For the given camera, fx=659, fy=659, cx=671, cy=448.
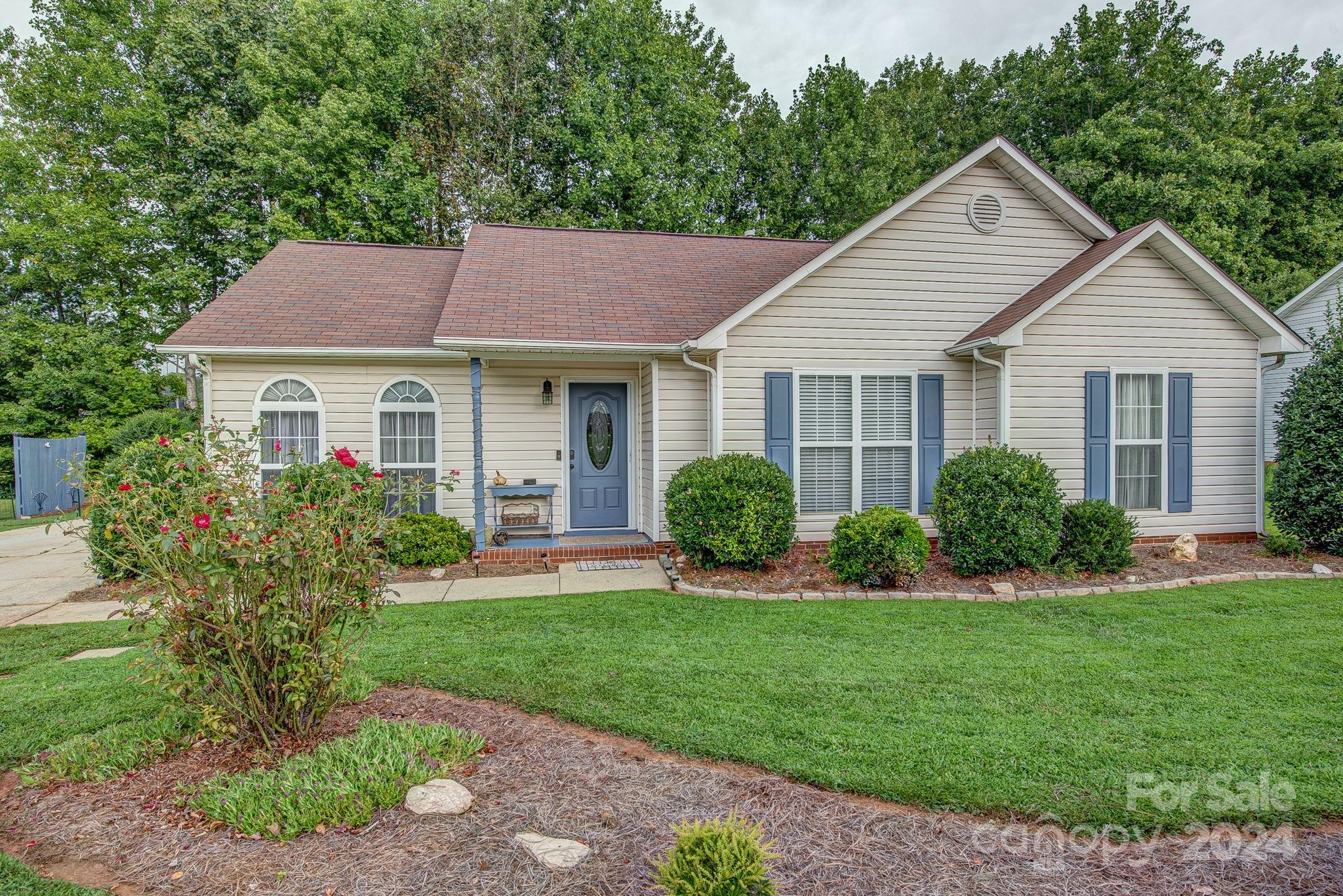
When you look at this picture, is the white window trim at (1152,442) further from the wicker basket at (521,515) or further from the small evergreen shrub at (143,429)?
the small evergreen shrub at (143,429)

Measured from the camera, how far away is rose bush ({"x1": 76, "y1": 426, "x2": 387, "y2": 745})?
9.62 feet

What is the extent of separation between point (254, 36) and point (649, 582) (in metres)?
19.4

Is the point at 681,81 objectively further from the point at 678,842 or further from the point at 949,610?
the point at 678,842

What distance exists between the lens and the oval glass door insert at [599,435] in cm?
960

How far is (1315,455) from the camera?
7.78m

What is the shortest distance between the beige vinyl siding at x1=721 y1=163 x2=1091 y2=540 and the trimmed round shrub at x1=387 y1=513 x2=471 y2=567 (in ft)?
11.8

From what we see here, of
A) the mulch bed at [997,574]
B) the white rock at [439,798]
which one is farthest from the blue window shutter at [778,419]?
the white rock at [439,798]

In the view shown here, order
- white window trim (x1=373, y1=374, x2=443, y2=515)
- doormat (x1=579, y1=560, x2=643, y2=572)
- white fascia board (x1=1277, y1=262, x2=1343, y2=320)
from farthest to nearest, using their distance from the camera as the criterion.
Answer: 1. white fascia board (x1=1277, y1=262, x2=1343, y2=320)
2. white window trim (x1=373, y1=374, x2=443, y2=515)
3. doormat (x1=579, y1=560, x2=643, y2=572)

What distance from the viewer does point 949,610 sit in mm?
6012

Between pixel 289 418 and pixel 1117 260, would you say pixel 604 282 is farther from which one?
pixel 1117 260

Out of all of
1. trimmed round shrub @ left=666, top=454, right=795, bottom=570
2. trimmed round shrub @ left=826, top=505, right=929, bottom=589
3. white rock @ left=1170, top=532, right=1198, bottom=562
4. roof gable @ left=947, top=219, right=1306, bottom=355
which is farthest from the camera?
roof gable @ left=947, top=219, right=1306, bottom=355

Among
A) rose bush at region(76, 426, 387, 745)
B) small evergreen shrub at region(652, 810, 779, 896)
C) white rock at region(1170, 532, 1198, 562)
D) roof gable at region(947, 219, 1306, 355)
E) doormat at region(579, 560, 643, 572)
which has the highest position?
roof gable at region(947, 219, 1306, 355)

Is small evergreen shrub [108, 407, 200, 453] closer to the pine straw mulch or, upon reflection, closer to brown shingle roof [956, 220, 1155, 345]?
the pine straw mulch

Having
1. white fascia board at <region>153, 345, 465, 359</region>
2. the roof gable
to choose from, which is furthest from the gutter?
the roof gable
